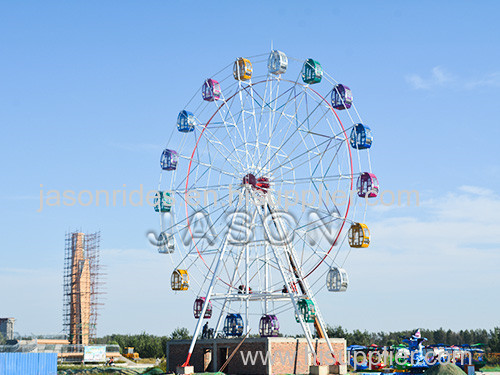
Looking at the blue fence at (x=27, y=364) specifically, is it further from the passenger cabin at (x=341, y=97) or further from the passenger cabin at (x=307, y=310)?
the passenger cabin at (x=341, y=97)

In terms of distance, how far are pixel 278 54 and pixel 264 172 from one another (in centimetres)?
715

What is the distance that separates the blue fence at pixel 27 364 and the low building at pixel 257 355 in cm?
1104

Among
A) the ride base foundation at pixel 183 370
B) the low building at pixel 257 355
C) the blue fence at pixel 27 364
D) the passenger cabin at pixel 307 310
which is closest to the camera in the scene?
the passenger cabin at pixel 307 310

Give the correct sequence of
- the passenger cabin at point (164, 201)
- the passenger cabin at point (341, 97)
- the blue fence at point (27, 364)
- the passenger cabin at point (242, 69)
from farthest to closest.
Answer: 1. the blue fence at point (27, 364)
2. the passenger cabin at point (164, 201)
3. the passenger cabin at point (242, 69)
4. the passenger cabin at point (341, 97)

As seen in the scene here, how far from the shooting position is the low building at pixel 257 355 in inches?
1506

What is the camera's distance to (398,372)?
40312mm

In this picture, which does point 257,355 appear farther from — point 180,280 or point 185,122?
point 185,122

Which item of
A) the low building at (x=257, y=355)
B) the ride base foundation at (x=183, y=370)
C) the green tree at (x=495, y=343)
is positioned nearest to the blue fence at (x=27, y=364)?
→ the low building at (x=257, y=355)

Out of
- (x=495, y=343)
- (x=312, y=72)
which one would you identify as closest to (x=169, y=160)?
(x=312, y=72)

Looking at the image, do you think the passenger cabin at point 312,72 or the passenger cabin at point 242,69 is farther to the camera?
the passenger cabin at point 242,69

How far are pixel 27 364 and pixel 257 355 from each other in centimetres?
1873

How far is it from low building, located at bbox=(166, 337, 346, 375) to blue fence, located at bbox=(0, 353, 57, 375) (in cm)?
1104

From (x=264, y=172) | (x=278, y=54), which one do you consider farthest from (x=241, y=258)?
(x=278, y=54)

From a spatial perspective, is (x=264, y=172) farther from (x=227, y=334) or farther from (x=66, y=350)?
(x=66, y=350)
